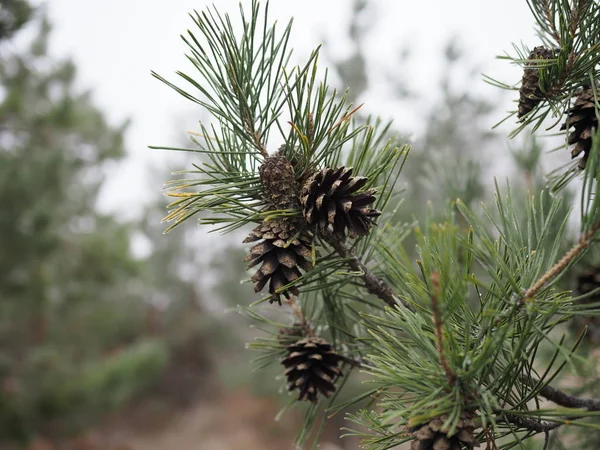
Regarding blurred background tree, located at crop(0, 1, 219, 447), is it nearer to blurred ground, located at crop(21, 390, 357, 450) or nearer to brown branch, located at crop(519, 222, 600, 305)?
blurred ground, located at crop(21, 390, 357, 450)

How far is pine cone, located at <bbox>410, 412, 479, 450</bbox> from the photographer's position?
1.46ft

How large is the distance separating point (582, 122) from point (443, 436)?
17.3 inches

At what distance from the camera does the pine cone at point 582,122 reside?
1.80 ft

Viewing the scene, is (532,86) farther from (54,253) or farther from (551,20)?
(54,253)

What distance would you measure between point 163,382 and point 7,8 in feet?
25.9

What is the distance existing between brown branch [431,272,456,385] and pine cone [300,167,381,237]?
0.15 meters

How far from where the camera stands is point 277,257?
54 cm

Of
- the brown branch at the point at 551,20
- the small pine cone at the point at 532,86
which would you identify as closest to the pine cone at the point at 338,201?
the small pine cone at the point at 532,86

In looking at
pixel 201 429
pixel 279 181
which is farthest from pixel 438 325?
pixel 201 429

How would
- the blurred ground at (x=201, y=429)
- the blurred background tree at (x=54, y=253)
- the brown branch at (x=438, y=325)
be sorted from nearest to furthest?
1. the brown branch at (x=438, y=325)
2. the blurred background tree at (x=54, y=253)
3. the blurred ground at (x=201, y=429)

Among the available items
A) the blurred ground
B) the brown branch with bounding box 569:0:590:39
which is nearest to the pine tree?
the brown branch with bounding box 569:0:590:39

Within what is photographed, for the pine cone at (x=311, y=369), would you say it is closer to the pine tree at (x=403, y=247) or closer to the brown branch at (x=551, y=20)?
the pine tree at (x=403, y=247)

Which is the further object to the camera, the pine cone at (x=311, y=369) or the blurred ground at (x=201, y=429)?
the blurred ground at (x=201, y=429)

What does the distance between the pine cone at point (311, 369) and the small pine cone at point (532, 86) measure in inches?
18.7
